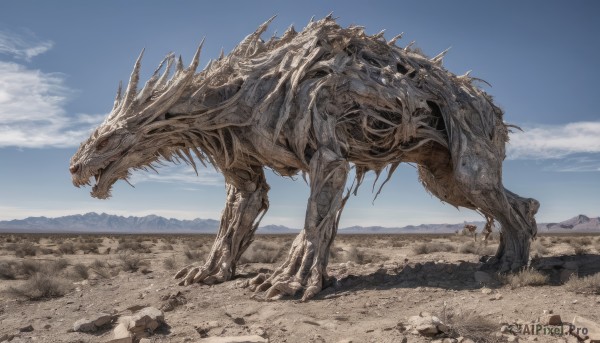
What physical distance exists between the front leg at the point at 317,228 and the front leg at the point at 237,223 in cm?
107

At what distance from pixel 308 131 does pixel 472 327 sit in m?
3.41

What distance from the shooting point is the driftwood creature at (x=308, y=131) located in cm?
671

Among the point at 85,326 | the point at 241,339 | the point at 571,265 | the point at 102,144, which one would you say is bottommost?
the point at 85,326

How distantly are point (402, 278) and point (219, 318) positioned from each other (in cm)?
303

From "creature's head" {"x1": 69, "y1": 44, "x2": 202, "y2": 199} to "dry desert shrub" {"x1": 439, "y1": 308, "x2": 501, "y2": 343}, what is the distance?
14.3ft

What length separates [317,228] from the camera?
666cm

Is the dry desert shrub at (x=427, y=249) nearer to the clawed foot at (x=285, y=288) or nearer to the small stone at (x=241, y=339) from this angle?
the clawed foot at (x=285, y=288)

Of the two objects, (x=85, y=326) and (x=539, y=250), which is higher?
(x=539, y=250)

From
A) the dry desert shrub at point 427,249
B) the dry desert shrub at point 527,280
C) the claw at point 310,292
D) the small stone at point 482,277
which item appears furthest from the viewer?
the dry desert shrub at point 427,249

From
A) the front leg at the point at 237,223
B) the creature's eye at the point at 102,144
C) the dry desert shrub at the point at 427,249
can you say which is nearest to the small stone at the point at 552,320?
the front leg at the point at 237,223

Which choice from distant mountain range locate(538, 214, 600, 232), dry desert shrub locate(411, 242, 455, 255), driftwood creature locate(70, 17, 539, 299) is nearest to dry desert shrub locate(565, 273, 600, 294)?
driftwood creature locate(70, 17, 539, 299)

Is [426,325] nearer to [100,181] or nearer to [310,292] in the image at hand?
[310,292]

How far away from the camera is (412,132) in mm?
7762

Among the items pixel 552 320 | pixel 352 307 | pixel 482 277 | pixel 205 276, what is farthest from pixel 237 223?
pixel 552 320
